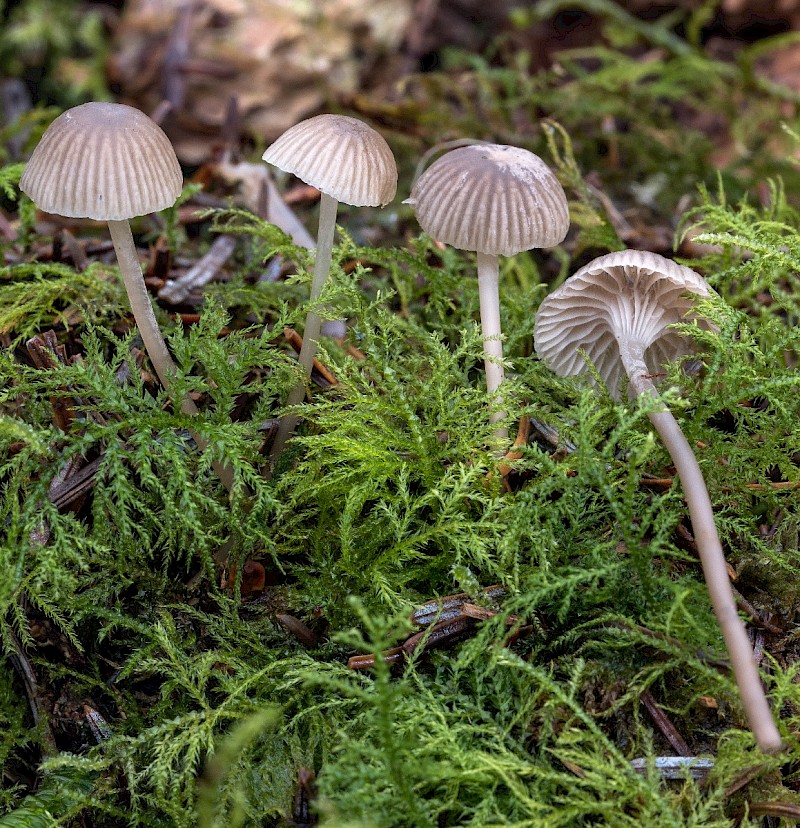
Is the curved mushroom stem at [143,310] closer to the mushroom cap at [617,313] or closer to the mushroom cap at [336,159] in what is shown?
the mushroom cap at [336,159]

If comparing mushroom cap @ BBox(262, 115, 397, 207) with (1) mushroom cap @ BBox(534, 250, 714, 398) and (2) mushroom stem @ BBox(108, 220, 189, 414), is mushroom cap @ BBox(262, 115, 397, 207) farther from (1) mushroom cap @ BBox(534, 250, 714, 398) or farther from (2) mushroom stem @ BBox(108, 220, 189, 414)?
(1) mushroom cap @ BBox(534, 250, 714, 398)

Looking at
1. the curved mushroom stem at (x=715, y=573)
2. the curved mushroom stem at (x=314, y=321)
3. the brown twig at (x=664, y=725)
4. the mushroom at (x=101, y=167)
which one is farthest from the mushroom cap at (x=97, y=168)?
the brown twig at (x=664, y=725)

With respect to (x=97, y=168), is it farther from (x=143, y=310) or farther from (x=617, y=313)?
(x=617, y=313)

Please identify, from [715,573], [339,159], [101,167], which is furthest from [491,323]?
[101,167]

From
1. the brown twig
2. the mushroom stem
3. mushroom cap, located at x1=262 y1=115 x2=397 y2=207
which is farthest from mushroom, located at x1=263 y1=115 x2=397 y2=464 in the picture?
the brown twig

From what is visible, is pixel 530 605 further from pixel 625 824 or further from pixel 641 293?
pixel 641 293

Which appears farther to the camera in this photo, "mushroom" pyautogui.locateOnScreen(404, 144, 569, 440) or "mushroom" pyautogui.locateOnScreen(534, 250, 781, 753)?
"mushroom" pyautogui.locateOnScreen(404, 144, 569, 440)

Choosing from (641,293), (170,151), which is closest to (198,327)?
(170,151)
